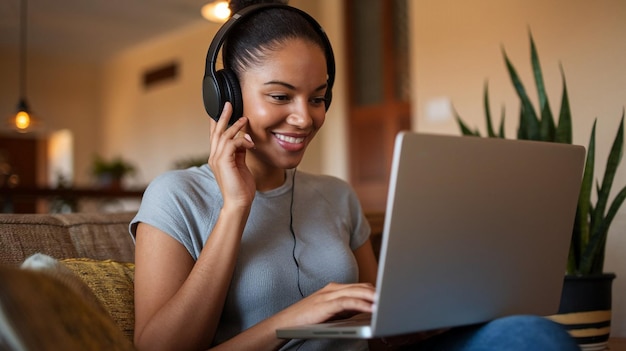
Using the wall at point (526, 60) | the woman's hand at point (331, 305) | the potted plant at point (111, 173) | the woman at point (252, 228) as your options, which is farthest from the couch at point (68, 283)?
the potted plant at point (111, 173)

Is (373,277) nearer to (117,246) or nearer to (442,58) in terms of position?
(117,246)

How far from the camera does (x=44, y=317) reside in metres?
0.71

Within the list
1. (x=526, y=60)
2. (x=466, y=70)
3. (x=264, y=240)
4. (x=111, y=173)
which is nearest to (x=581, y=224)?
(x=264, y=240)

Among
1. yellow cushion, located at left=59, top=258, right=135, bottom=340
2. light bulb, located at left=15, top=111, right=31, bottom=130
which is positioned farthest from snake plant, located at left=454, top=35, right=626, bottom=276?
light bulb, located at left=15, top=111, right=31, bottom=130

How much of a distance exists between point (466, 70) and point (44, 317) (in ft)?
11.5

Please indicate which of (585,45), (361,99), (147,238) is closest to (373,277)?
(147,238)

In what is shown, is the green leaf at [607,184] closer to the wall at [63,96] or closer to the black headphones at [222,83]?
the black headphones at [222,83]

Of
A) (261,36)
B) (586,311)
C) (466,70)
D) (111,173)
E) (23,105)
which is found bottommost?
(111,173)

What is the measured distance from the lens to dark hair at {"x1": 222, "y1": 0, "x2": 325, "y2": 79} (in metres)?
1.35

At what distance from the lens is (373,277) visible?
158cm

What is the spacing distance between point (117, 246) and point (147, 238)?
0.38 m

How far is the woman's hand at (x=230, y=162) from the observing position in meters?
1.22

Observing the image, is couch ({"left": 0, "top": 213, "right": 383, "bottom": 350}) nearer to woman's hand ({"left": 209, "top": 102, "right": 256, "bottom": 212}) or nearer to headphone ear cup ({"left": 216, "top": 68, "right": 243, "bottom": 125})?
woman's hand ({"left": 209, "top": 102, "right": 256, "bottom": 212})

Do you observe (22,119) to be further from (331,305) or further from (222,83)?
(331,305)
